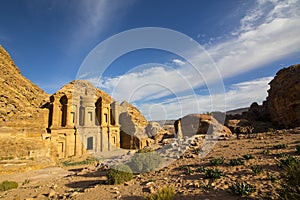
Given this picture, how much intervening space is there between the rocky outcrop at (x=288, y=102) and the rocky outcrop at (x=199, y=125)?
10.9 metres

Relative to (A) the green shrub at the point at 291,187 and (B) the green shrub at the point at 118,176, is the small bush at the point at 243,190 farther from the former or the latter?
(B) the green shrub at the point at 118,176

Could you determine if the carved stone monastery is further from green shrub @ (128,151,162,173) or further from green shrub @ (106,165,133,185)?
green shrub @ (106,165,133,185)

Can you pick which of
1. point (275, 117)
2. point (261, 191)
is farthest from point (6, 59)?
point (275, 117)

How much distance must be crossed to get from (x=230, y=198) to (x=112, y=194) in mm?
4505

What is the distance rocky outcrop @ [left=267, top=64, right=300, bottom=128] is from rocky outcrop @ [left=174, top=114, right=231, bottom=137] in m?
10.9

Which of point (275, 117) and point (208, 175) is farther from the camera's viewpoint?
point (275, 117)

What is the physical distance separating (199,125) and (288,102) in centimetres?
1423

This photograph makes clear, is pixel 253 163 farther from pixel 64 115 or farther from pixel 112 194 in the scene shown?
pixel 64 115

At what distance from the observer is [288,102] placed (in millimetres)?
24578

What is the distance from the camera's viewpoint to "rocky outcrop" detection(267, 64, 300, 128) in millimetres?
23516

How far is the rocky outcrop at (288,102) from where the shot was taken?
23.5 meters

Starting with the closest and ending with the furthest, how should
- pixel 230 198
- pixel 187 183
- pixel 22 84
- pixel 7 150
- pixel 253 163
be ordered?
pixel 230 198 → pixel 187 183 → pixel 253 163 → pixel 7 150 → pixel 22 84

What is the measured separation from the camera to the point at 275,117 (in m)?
26.8

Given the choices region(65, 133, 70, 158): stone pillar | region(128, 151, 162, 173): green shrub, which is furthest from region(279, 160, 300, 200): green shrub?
region(65, 133, 70, 158): stone pillar
